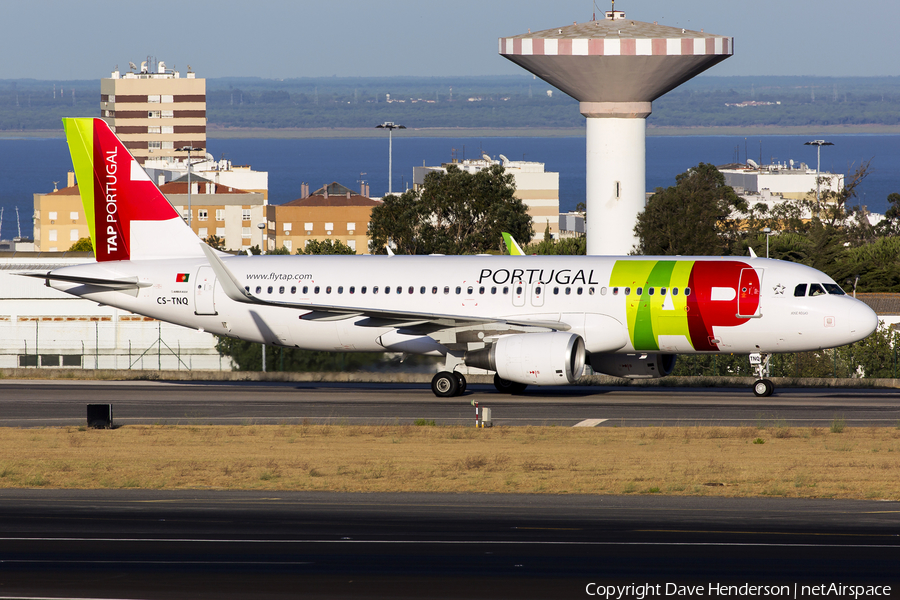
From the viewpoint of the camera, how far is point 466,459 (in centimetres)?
2441

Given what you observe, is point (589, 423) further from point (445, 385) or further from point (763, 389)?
point (763, 389)

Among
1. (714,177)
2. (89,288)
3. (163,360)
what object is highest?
(714,177)

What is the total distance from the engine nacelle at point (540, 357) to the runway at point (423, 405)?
35.2 inches

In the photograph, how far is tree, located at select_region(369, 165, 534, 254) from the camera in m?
87.4

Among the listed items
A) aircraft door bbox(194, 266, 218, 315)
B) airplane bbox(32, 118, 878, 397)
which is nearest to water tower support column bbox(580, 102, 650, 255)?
airplane bbox(32, 118, 878, 397)

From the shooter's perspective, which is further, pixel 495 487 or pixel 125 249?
pixel 125 249

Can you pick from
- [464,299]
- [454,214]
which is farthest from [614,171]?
[464,299]

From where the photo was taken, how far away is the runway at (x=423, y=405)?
31.1 meters

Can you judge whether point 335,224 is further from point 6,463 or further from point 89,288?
point 6,463

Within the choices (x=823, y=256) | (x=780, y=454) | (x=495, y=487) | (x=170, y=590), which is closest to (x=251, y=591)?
(x=170, y=590)

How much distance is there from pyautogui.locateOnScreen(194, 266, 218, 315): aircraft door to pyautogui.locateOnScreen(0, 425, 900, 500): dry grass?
7.88m

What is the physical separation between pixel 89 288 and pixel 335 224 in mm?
139701

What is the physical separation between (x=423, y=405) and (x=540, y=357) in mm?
3718

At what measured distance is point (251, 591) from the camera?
1375cm
